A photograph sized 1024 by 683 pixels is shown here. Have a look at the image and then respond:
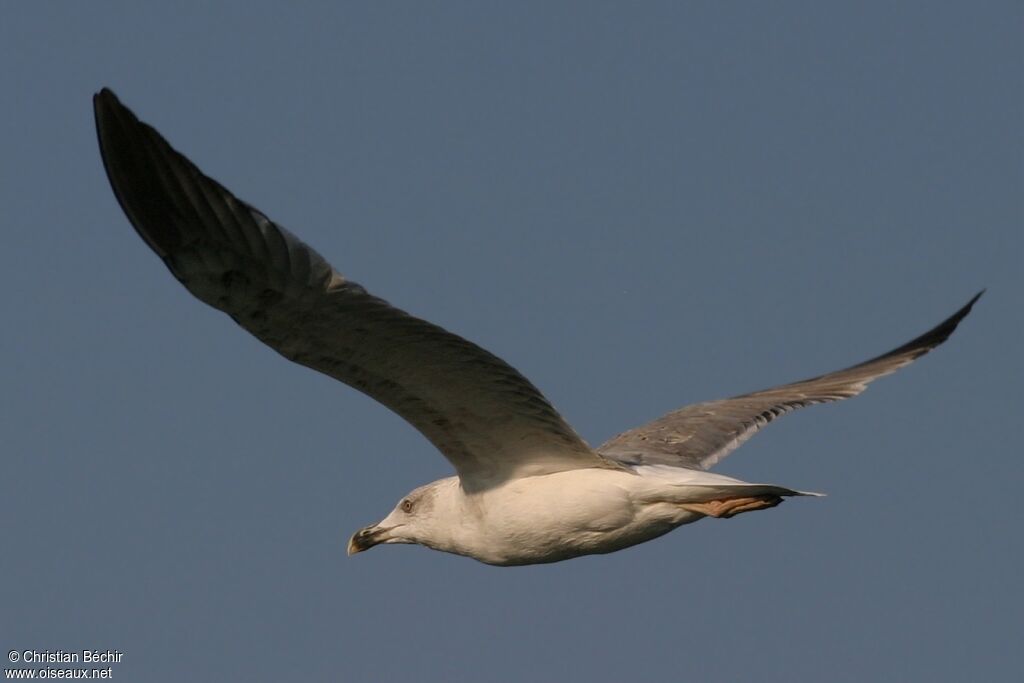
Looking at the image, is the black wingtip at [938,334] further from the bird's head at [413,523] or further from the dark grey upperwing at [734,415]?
the bird's head at [413,523]

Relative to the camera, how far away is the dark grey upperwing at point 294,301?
8367 millimetres

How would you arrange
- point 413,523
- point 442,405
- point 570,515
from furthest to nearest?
point 413,523, point 570,515, point 442,405

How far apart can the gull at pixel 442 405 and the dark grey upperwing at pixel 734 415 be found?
0.03 metres

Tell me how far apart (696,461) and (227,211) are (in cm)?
506

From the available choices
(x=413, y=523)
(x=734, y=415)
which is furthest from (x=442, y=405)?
(x=734, y=415)

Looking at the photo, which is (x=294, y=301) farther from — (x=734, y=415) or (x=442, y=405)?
(x=734, y=415)

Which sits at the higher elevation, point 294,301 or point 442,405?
point 294,301

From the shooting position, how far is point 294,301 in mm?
8766

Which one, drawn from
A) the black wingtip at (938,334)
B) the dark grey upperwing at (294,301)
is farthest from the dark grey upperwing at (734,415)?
the dark grey upperwing at (294,301)

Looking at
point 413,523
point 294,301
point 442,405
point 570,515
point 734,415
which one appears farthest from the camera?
point 734,415

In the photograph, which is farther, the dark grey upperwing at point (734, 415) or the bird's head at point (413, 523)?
the dark grey upperwing at point (734, 415)

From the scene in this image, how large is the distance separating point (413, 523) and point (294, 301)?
3113 mm

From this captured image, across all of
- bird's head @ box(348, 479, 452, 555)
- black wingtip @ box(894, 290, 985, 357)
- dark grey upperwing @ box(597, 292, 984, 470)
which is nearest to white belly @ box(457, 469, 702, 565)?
bird's head @ box(348, 479, 452, 555)

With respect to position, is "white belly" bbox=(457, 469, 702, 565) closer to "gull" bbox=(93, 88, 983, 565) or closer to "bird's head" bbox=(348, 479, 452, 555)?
"gull" bbox=(93, 88, 983, 565)
